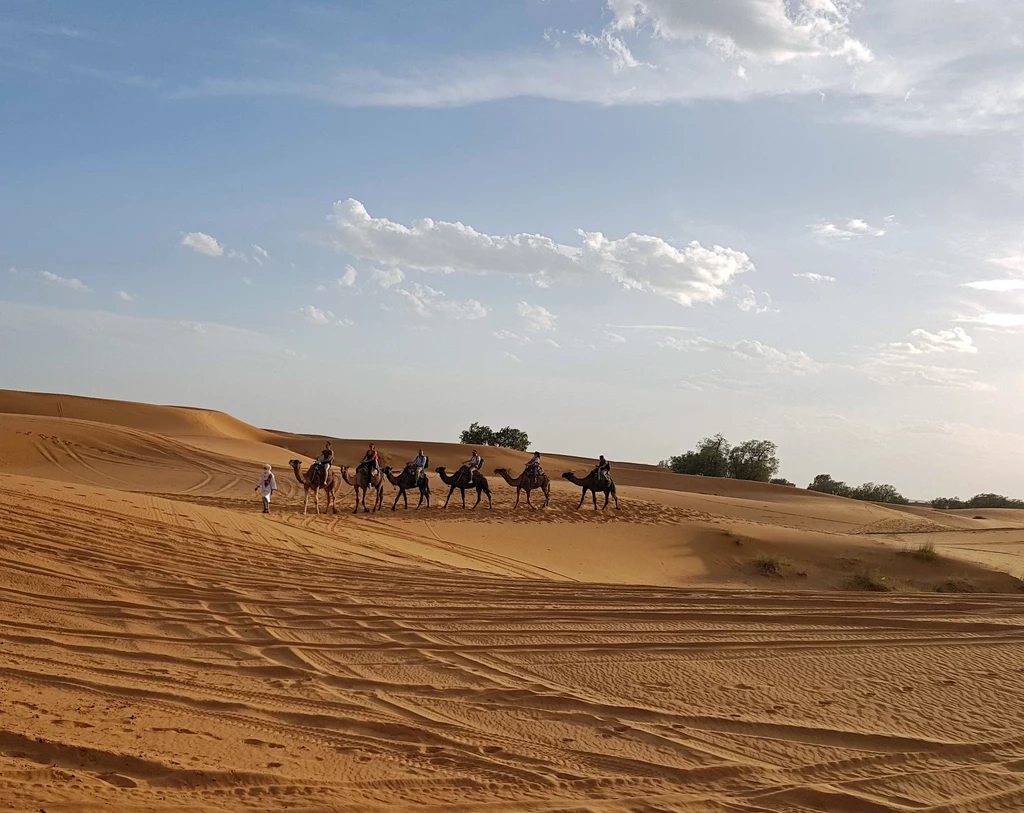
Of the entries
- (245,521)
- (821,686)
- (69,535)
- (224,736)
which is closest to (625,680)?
(821,686)

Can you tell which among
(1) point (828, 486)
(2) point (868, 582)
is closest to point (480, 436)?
(1) point (828, 486)


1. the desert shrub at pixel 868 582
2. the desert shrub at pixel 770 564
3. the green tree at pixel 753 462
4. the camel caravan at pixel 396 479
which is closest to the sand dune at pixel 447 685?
the camel caravan at pixel 396 479

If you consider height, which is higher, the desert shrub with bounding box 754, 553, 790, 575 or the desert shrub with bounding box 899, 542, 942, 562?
the desert shrub with bounding box 899, 542, 942, 562

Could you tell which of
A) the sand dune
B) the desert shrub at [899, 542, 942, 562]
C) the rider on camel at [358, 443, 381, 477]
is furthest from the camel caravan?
the desert shrub at [899, 542, 942, 562]

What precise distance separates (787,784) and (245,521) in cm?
1407

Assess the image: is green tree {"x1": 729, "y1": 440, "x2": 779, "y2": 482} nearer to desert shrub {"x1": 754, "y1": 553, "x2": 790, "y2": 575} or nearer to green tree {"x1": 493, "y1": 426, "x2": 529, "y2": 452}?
green tree {"x1": 493, "y1": 426, "x2": 529, "y2": 452}

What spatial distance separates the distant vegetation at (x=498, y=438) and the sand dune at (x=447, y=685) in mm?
51761

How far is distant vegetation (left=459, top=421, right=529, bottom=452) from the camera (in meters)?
67.9

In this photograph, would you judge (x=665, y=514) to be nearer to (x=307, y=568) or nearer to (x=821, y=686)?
(x=307, y=568)

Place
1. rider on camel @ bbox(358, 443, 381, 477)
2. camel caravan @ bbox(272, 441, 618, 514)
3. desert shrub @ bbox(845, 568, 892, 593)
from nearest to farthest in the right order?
1. desert shrub @ bbox(845, 568, 892, 593)
2. camel caravan @ bbox(272, 441, 618, 514)
3. rider on camel @ bbox(358, 443, 381, 477)

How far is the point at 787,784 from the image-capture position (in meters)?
5.15

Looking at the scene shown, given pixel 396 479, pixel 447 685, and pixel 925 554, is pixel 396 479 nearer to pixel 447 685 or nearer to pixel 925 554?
pixel 925 554

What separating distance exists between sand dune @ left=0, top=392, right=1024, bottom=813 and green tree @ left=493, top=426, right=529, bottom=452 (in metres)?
51.7

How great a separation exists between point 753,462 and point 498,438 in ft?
63.5
